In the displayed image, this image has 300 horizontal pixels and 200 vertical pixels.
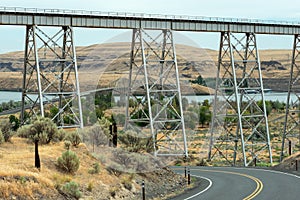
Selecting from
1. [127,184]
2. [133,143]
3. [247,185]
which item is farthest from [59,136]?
[247,185]

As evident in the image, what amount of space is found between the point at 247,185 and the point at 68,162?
306 inches

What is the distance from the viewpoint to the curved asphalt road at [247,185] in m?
19.0

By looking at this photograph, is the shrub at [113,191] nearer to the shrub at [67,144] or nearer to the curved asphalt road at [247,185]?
the curved asphalt road at [247,185]

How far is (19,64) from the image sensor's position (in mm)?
162750

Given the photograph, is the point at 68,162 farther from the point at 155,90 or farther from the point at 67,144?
the point at 155,90

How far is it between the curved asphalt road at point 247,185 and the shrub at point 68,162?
3525 mm

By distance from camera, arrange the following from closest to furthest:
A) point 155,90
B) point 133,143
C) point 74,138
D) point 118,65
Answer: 1. point 74,138
2. point 133,143
3. point 155,90
4. point 118,65

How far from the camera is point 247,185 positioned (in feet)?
72.7

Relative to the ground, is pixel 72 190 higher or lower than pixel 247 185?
higher

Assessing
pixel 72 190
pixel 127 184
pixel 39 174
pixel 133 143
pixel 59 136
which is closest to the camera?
pixel 72 190

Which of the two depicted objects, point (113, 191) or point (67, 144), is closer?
point (113, 191)

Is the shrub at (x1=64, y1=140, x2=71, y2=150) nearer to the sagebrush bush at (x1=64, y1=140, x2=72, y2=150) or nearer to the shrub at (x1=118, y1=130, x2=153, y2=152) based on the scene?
the sagebrush bush at (x1=64, y1=140, x2=72, y2=150)

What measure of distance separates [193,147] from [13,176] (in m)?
35.8

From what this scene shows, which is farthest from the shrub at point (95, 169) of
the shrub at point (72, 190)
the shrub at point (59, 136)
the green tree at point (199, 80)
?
the green tree at point (199, 80)
